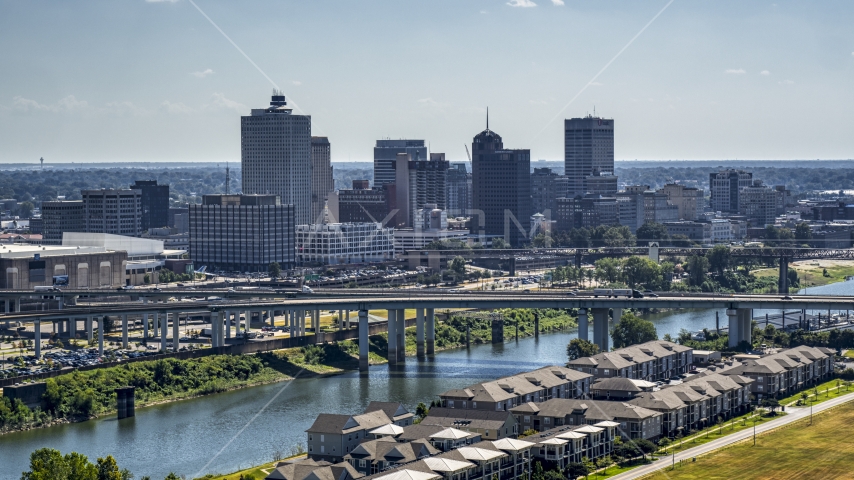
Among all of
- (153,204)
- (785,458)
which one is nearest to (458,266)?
(153,204)

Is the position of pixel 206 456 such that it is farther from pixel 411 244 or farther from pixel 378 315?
pixel 411 244

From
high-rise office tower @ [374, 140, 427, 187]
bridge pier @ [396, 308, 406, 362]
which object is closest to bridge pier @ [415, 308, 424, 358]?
bridge pier @ [396, 308, 406, 362]

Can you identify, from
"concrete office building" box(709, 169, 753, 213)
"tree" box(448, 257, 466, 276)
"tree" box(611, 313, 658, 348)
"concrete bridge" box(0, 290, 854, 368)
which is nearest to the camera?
"concrete bridge" box(0, 290, 854, 368)

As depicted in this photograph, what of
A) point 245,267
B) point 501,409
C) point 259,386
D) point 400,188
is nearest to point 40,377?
point 259,386

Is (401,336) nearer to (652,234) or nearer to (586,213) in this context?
(652,234)

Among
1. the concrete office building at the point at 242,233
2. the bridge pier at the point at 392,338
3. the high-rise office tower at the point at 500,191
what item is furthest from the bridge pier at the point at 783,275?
the high-rise office tower at the point at 500,191

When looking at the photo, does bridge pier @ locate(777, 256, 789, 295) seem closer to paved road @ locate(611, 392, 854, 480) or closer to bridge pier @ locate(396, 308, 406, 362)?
bridge pier @ locate(396, 308, 406, 362)

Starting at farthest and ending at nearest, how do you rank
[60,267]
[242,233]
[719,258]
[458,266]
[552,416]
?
1. [242,233]
2. [458,266]
3. [719,258]
4. [60,267]
5. [552,416]
